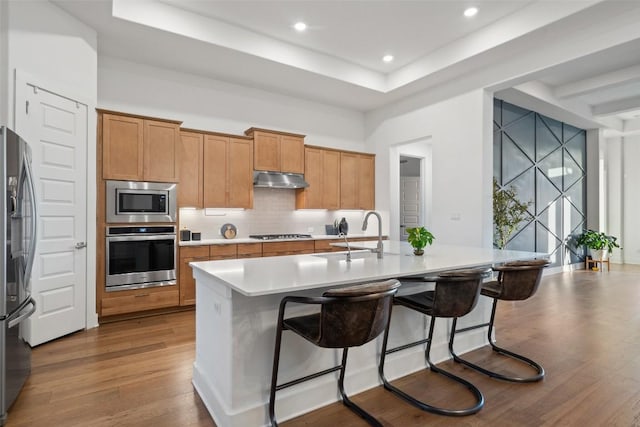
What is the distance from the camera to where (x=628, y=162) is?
8.85 m

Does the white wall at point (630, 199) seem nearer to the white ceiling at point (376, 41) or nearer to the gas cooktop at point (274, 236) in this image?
the white ceiling at point (376, 41)

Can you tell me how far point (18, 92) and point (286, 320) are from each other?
324 centimetres

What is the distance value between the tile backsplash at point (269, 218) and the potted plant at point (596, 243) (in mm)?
4831

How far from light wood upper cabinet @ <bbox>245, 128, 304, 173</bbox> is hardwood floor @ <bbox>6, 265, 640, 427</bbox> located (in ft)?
8.43

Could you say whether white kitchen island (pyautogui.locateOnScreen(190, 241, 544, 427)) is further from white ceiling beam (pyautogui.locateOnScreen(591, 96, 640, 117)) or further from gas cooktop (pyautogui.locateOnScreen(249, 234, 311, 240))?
white ceiling beam (pyautogui.locateOnScreen(591, 96, 640, 117))

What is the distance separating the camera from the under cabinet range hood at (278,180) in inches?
210

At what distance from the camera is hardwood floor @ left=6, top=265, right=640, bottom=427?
6.93 ft

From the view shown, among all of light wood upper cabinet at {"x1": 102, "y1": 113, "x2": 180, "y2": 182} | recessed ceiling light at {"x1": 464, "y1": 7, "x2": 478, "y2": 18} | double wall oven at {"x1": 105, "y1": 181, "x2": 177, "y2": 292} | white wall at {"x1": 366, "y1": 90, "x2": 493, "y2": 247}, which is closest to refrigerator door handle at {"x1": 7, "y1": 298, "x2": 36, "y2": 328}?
double wall oven at {"x1": 105, "y1": 181, "x2": 177, "y2": 292}

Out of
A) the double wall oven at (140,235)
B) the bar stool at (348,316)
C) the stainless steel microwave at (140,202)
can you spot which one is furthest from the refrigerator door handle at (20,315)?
the bar stool at (348,316)

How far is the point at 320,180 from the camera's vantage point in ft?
20.0

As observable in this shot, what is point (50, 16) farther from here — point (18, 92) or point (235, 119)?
point (235, 119)

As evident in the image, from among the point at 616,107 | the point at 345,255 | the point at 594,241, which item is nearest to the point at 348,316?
the point at 345,255

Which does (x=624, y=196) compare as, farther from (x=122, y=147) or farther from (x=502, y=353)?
(x=122, y=147)

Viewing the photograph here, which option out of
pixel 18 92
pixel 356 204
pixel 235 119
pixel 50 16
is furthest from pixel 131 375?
pixel 356 204
